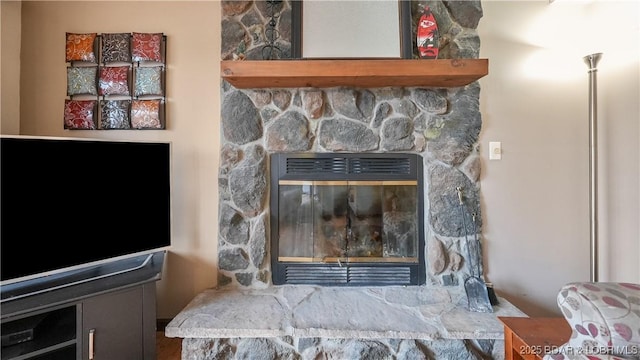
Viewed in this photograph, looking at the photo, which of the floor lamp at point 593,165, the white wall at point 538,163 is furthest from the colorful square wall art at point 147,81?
the floor lamp at point 593,165

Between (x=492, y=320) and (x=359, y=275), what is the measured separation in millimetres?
756

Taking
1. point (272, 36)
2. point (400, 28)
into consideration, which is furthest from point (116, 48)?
point (400, 28)

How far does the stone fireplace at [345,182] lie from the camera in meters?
1.80

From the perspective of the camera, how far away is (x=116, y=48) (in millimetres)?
1823

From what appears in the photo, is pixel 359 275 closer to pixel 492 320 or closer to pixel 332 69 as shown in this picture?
pixel 492 320

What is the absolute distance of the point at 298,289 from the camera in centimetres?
176

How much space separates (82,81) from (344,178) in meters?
1.85

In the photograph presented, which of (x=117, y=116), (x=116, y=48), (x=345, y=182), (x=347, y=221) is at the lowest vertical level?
(x=347, y=221)

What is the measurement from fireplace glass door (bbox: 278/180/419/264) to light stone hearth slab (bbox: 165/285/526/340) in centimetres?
22

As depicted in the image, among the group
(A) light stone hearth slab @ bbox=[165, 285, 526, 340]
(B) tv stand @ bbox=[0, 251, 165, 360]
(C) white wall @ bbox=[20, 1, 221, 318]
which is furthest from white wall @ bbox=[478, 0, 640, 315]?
(B) tv stand @ bbox=[0, 251, 165, 360]

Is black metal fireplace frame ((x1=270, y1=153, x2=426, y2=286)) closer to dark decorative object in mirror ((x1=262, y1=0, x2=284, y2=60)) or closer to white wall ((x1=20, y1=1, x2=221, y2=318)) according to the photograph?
white wall ((x1=20, y1=1, x2=221, y2=318))

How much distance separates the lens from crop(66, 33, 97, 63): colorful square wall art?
182 cm

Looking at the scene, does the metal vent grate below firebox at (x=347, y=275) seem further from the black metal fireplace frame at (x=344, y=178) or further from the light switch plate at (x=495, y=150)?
the light switch plate at (x=495, y=150)

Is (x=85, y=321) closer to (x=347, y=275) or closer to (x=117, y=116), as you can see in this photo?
(x=117, y=116)
